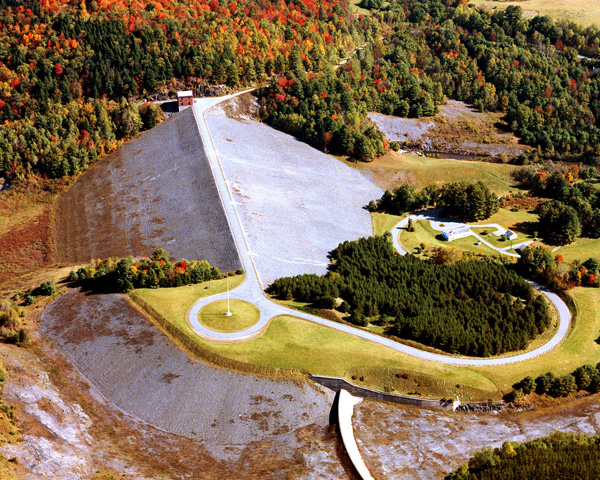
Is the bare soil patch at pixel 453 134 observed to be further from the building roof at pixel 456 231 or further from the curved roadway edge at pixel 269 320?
the curved roadway edge at pixel 269 320

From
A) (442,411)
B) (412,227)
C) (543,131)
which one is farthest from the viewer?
(543,131)

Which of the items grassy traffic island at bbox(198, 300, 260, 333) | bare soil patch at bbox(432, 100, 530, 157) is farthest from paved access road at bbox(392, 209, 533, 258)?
bare soil patch at bbox(432, 100, 530, 157)

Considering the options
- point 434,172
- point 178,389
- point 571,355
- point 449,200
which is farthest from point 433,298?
point 434,172

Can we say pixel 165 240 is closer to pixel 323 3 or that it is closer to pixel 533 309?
pixel 533 309

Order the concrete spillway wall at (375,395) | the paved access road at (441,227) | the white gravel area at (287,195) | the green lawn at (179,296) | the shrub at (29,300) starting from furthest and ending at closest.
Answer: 1. the paved access road at (441,227)
2. the white gravel area at (287,195)
3. the shrub at (29,300)
4. the green lawn at (179,296)
5. the concrete spillway wall at (375,395)

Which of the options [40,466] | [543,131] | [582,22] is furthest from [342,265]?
[582,22]

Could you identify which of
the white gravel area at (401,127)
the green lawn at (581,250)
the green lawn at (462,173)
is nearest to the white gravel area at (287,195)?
the green lawn at (462,173)
